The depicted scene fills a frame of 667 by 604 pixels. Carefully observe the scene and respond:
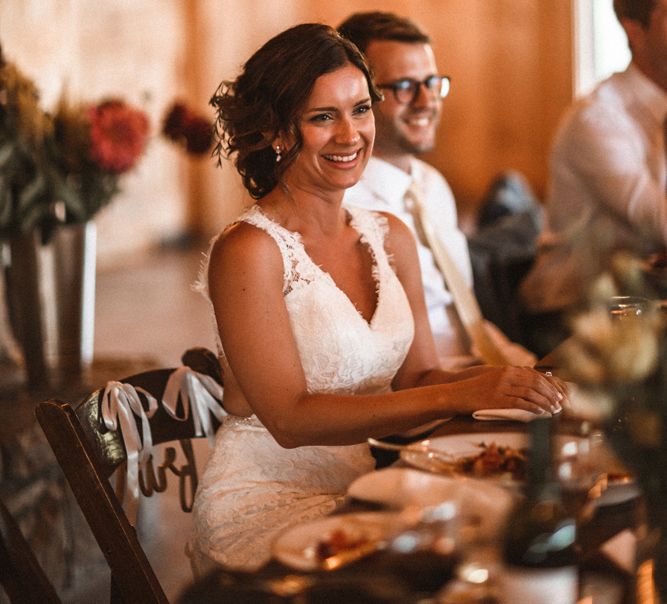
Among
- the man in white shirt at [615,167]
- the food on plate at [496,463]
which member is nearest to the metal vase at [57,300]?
the man in white shirt at [615,167]

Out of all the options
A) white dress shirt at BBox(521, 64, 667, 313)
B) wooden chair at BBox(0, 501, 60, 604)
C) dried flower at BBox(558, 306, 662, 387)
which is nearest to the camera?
dried flower at BBox(558, 306, 662, 387)

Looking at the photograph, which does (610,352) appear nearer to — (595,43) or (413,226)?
(413,226)

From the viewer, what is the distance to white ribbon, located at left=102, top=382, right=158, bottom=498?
1.89 m

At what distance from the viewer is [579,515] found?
4.30ft

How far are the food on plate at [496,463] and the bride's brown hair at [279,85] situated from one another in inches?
33.9

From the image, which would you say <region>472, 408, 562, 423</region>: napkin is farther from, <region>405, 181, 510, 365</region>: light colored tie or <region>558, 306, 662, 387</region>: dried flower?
<region>405, 181, 510, 365</region>: light colored tie

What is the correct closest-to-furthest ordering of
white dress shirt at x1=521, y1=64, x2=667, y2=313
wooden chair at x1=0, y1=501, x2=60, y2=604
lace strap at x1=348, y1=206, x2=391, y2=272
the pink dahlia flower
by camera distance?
wooden chair at x1=0, y1=501, x2=60, y2=604
lace strap at x1=348, y1=206, x2=391, y2=272
the pink dahlia flower
white dress shirt at x1=521, y1=64, x2=667, y2=313

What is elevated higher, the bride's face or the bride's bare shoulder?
the bride's face

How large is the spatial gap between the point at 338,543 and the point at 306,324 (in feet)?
2.98

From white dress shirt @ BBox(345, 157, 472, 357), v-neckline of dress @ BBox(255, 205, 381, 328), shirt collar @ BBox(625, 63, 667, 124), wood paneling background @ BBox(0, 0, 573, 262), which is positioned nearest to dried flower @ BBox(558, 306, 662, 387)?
v-neckline of dress @ BBox(255, 205, 381, 328)

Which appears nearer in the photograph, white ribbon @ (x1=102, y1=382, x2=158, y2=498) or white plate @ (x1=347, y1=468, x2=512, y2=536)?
white plate @ (x1=347, y1=468, x2=512, y2=536)

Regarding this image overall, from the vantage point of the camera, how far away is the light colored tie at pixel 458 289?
3045 millimetres

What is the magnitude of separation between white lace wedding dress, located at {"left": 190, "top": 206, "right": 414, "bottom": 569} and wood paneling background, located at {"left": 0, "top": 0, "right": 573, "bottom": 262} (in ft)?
22.4

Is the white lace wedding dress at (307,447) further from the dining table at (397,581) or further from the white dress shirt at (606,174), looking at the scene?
the white dress shirt at (606,174)
